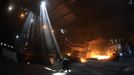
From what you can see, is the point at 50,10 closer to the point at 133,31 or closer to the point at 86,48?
the point at 86,48

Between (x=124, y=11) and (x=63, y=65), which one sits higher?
(x=124, y=11)

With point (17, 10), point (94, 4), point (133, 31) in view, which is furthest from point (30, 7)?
point (133, 31)

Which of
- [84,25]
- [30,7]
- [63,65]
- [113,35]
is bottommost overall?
[63,65]

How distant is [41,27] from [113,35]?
37.2 ft

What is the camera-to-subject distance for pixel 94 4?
2166cm

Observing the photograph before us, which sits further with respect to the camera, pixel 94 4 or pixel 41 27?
pixel 41 27

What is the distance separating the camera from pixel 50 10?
25.0 metres

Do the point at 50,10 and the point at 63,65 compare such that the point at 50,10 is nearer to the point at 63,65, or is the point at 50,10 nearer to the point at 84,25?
the point at 84,25

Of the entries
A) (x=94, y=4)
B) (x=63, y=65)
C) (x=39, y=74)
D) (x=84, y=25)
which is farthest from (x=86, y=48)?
(x=39, y=74)

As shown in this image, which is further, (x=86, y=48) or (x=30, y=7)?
(x=86, y=48)

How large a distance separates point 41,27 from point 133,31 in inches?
556

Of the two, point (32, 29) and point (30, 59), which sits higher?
point (32, 29)

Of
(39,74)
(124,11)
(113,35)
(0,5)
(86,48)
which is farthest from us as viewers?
(86,48)

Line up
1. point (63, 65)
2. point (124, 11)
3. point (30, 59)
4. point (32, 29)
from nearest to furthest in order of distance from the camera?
point (63, 65)
point (30, 59)
point (124, 11)
point (32, 29)
